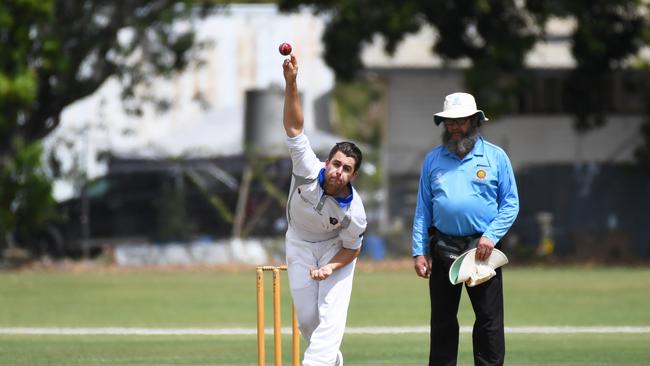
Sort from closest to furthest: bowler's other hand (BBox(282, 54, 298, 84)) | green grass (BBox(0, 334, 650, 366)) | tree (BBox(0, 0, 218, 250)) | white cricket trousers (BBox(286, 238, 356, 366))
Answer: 1. bowler's other hand (BBox(282, 54, 298, 84))
2. white cricket trousers (BBox(286, 238, 356, 366))
3. green grass (BBox(0, 334, 650, 366))
4. tree (BBox(0, 0, 218, 250))

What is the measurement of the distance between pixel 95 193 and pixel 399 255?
713 centimetres

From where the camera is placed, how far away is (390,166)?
106 feet

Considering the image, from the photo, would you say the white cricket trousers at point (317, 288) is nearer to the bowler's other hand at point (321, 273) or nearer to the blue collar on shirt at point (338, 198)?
the bowler's other hand at point (321, 273)

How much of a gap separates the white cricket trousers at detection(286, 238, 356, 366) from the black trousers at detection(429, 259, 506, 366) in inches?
30.3

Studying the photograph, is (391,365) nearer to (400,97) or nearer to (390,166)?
(390,166)

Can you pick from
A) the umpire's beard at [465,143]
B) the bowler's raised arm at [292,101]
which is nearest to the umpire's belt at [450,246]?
the umpire's beard at [465,143]

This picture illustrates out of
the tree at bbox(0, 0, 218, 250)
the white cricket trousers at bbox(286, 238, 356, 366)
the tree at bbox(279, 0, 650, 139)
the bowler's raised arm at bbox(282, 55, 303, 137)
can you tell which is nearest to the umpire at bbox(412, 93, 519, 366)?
the white cricket trousers at bbox(286, 238, 356, 366)

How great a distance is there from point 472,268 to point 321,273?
3.58 feet

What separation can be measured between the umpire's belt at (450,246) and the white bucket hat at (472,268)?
0.11m

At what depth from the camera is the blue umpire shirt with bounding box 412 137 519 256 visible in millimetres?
9633

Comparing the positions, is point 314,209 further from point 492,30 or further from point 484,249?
point 492,30

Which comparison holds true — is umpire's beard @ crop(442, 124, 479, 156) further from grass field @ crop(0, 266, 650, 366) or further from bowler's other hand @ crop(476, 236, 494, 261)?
grass field @ crop(0, 266, 650, 366)

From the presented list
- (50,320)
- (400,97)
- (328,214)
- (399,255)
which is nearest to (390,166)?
(399,255)

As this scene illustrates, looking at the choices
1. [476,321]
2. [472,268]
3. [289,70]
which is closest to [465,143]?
[472,268]
